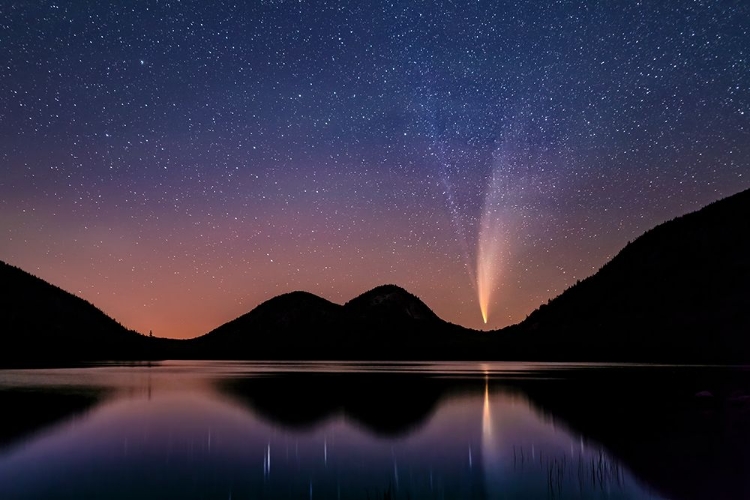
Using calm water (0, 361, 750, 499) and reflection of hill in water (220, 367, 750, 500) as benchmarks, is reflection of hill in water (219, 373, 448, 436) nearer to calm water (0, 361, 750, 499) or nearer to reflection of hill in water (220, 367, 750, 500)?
reflection of hill in water (220, 367, 750, 500)

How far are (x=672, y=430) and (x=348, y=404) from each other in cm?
2955

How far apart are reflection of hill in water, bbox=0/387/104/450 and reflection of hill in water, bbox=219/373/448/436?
47.3ft

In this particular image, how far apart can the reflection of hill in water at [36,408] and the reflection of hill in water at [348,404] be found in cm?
1442

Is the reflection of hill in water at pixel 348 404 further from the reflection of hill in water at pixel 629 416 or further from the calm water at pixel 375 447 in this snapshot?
the calm water at pixel 375 447

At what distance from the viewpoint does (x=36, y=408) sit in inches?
2084

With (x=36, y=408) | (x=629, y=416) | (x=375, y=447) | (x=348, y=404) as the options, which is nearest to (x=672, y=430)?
(x=629, y=416)

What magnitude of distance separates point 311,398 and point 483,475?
135 feet

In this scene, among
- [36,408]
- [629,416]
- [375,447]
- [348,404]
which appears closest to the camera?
[375,447]

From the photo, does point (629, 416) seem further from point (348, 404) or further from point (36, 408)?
point (36, 408)

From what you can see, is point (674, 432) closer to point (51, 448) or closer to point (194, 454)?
point (194, 454)

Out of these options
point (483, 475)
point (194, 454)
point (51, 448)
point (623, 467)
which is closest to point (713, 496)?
point (623, 467)

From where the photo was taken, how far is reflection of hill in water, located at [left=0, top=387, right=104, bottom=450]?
133ft

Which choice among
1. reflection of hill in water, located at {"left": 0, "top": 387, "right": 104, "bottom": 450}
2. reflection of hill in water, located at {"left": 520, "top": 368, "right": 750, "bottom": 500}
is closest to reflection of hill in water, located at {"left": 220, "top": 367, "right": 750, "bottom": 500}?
reflection of hill in water, located at {"left": 520, "top": 368, "right": 750, "bottom": 500}

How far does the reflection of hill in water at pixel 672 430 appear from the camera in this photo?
84.7 feet
